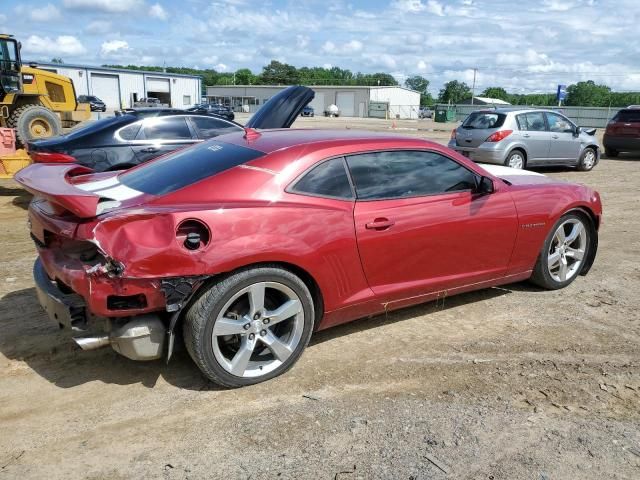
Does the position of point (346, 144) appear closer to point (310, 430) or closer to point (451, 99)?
point (310, 430)

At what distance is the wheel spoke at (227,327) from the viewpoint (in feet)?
10.3

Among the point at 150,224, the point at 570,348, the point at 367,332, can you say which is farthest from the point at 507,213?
the point at 150,224

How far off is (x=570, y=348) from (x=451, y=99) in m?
125

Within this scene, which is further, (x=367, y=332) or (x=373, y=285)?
(x=367, y=332)

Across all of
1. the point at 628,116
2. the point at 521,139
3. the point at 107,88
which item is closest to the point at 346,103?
the point at 107,88

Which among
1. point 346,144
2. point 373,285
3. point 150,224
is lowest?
point 373,285

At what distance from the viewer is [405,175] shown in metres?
4.02

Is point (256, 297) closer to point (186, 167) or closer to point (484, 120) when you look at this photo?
point (186, 167)

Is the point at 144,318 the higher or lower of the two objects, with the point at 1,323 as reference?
higher

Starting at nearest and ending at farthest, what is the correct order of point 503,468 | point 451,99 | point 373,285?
point 503,468 < point 373,285 < point 451,99

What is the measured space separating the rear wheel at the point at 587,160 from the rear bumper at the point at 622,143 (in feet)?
12.1

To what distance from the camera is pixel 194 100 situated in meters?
72.8

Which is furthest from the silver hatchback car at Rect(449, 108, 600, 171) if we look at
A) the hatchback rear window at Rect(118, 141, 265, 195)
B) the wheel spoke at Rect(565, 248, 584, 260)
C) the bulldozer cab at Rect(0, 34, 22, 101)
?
the bulldozer cab at Rect(0, 34, 22, 101)

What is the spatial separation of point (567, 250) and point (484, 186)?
1344mm
